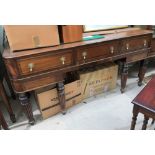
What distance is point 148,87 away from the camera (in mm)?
1207

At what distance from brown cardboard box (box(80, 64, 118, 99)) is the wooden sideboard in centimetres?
21

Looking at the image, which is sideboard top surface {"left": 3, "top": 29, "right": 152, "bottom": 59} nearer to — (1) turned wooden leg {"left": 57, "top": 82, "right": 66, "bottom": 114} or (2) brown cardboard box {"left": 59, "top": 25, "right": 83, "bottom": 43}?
(2) brown cardboard box {"left": 59, "top": 25, "right": 83, "bottom": 43}

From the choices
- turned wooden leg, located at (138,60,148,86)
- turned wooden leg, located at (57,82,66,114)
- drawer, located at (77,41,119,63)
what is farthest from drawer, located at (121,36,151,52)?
turned wooden leg, located at (57,82,66,114)

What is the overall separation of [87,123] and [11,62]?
0.98m

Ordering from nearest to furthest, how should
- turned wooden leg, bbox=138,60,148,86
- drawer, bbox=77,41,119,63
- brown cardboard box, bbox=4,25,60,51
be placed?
brown cardboard box, bbox=4,25,60,51, drawer, bbox=77,41,119,63, turned wooden leg, bbox=138,60,148,86

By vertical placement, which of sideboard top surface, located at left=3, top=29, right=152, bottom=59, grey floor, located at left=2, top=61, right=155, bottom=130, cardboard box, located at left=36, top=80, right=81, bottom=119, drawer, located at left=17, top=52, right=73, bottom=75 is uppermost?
sideboard top surface, located at left=3, top=29, right=152, bottom=59

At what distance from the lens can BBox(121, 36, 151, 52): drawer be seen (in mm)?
1721

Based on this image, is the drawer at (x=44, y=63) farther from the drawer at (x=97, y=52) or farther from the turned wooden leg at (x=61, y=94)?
the turned wooden leg at (x=61, y=94)

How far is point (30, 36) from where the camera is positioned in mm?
1252

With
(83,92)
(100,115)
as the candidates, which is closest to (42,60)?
(83,92)

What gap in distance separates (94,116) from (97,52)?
709mm

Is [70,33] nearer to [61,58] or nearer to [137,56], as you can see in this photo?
[61,58]
